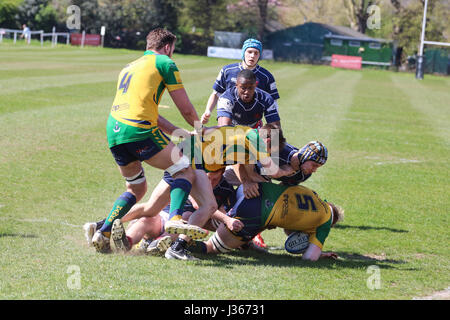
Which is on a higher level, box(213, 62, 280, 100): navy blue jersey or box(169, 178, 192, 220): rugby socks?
box(213, 62, 280, 100): navy blue jersey

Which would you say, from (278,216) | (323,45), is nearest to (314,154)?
Answer: (278,216)

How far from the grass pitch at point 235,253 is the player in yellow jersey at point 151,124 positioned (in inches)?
21.4

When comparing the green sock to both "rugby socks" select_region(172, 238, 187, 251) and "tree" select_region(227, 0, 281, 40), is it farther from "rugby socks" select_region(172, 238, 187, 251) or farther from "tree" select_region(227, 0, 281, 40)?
"tree" select_region(227, 0, 281, 40)

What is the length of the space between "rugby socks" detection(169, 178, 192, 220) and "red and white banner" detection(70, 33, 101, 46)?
170ft

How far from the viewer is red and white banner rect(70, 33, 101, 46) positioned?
5582 centimetres

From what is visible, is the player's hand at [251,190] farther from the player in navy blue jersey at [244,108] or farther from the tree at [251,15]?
the tree at [251,15]

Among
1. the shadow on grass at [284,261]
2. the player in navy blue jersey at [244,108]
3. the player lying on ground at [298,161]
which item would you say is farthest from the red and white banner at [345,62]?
the player lying on ground at [298,161]

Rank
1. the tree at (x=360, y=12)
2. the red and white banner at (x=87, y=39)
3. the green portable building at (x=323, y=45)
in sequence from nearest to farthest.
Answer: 1. the red and white banner at (x=87, y=39)
2. the green portable building at (x=323, y=45)
3. the tree at (x=360, y=12)

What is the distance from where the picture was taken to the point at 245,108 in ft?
26.2

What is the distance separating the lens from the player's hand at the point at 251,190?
6637 mm

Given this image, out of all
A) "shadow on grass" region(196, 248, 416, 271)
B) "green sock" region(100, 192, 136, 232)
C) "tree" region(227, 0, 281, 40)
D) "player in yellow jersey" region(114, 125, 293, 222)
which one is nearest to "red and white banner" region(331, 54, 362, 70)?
"tree" region(227, 0, 281, 40)

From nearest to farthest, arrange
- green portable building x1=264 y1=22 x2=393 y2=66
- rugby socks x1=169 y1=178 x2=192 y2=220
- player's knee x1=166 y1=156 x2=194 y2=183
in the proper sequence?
rugby socks x1=169 y1=178 x2=192 y2=220 < player's knee x1=166 y1=156 x2=194 y2=183 < green portable building x1=264 y1=22 x2=393 y2=66

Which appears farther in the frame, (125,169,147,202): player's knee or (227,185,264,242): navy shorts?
(125,169,147,202): player's knee
